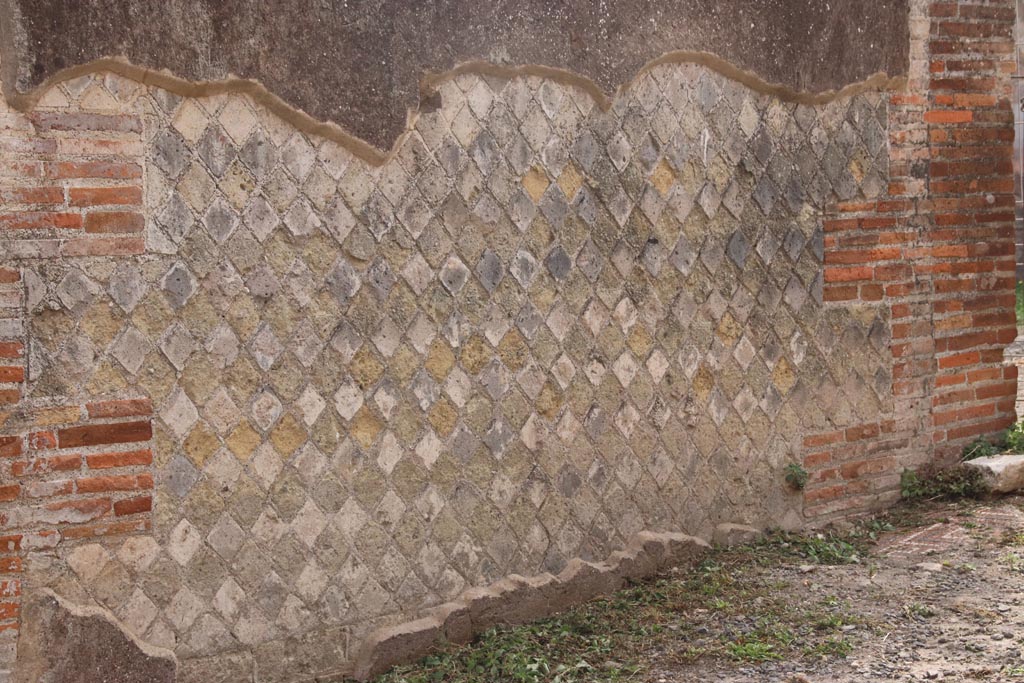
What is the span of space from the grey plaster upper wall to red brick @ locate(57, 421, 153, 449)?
2.98 ft

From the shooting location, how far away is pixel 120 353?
315 centimetres

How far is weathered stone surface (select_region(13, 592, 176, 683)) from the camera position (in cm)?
302

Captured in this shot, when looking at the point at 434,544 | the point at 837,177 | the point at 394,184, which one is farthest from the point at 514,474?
the point at 837,177

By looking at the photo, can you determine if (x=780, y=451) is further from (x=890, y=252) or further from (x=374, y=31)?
(x=374, y=31)

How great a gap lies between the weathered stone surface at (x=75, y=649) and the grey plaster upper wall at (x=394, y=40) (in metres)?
1.39

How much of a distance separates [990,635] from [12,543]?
10.0 ft

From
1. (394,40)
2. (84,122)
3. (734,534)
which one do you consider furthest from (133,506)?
(734,534)

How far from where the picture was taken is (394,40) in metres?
3.56

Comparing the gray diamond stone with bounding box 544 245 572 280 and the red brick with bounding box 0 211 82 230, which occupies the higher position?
the red brick with bounding box 0 211 82 230

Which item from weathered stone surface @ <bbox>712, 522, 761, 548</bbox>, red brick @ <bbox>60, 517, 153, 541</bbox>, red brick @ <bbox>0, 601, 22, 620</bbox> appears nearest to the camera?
red brick @ <bbox>0, 601, 22, 620</bbox>

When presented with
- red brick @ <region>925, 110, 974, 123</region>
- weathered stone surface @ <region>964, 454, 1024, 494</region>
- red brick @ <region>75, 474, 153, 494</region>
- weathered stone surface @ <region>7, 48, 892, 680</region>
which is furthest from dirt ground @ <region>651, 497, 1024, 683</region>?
red brick @ <region>925, 110, 974, 123</region>

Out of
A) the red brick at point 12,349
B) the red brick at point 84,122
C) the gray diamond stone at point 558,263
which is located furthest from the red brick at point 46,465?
the gray diamond stone at point 558,263

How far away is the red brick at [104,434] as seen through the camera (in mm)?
3094

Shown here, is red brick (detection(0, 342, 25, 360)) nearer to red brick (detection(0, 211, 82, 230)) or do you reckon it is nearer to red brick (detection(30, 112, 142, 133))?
red brick (detection(0, 211, 82, 230))
